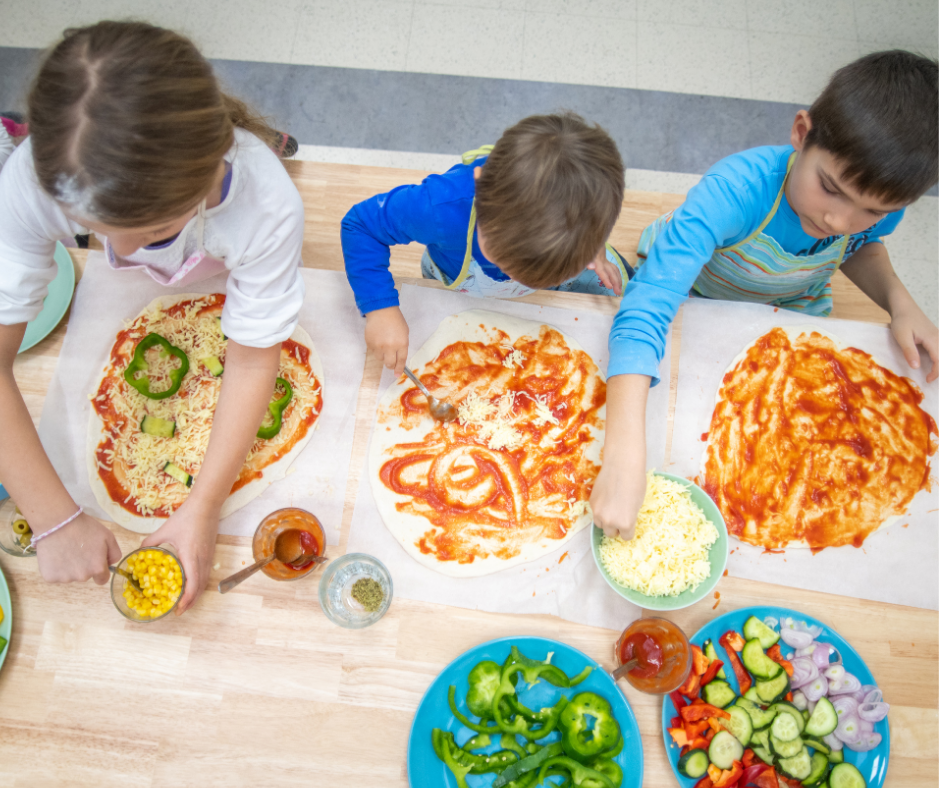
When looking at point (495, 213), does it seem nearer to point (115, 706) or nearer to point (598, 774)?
point (598, 774)

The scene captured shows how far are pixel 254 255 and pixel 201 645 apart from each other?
0.93 meters

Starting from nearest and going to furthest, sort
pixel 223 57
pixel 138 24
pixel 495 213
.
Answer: pixel 138 24, pixel 495 213, pixel 223 57

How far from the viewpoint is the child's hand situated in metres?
1.59

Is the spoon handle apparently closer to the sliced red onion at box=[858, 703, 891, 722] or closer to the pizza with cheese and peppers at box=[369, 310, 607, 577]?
the pizza with cheese and peppers at box=[369, 310, 607, 577]

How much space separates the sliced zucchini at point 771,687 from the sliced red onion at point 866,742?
0.60 feet

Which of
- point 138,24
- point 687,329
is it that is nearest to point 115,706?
point 138,24

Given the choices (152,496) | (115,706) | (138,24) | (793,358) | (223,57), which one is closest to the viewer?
(138,24)

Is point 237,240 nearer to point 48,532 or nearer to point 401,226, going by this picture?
point 401,226

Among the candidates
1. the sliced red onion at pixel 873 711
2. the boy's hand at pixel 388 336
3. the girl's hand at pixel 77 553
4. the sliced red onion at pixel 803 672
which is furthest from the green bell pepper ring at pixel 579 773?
the girl's hand at pixel 77 553

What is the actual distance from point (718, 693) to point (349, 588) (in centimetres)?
89

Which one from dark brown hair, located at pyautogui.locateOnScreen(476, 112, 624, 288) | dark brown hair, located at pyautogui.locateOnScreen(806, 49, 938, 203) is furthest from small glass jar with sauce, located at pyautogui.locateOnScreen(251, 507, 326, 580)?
dark brown hair, located at pyautogui.locateOnScreen(806, 49, 938, 203)

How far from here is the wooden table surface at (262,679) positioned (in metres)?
1.31

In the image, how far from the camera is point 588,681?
1.35 metres

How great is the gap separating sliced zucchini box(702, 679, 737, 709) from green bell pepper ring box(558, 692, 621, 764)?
8.8 inches
